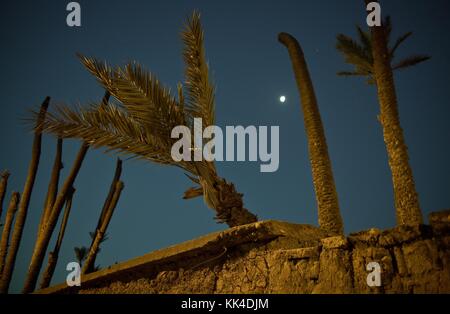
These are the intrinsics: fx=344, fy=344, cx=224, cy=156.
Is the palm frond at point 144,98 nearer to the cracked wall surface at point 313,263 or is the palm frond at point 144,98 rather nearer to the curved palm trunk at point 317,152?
the cracked wall surface at point 313,263

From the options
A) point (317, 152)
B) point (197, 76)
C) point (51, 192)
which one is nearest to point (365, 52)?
point (317, 152)

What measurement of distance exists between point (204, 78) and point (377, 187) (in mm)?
183831

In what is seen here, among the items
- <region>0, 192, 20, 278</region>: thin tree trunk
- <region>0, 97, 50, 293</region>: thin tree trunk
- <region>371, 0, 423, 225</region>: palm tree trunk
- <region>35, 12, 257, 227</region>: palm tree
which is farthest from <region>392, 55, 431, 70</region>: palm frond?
<region>0, 192, 20, 278</region>: thin tree trunk

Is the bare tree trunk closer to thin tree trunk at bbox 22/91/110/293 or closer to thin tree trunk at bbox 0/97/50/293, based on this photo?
thin tree trunk at bbox 22/91/110/293

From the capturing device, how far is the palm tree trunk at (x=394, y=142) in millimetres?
8375

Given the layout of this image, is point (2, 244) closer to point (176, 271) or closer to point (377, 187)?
point (176, 271)

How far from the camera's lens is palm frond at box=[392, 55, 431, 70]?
41.8 ft

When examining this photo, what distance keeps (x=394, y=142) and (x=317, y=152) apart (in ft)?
9.38

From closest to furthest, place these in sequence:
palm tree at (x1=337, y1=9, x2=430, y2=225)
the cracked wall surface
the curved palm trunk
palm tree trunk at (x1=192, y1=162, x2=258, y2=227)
A: the cracked wall surface < palm tree trunk at (x1=192, y1=162, x2=258, y2=227) < the curved palm trunk < palm tree at (x1=337, y1=9, x2=430, y2=225)

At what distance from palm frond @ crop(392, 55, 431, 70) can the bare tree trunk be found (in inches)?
148

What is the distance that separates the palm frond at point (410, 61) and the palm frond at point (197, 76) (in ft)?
34.2

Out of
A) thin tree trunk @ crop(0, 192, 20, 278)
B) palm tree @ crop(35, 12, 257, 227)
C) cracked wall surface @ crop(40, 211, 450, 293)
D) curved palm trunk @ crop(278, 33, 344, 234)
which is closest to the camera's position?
cracked wall surface @ crop(40, 211, 450, 293)

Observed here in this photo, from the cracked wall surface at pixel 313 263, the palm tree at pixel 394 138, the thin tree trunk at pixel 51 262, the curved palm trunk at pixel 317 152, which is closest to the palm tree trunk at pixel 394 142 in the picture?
the palm tree at pixel 394 138

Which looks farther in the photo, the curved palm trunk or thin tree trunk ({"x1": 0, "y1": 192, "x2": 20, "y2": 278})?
thin tree trunk ({"x1": 0, "y1": 192, "x2": 20, "y2": 278})
